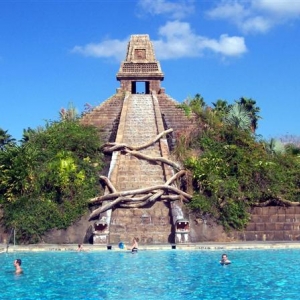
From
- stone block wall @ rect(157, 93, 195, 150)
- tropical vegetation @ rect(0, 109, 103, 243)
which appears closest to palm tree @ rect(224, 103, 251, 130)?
stone block wall @ rect(157, 93, 195, 150)

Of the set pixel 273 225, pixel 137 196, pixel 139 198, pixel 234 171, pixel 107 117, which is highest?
pixel 107 117

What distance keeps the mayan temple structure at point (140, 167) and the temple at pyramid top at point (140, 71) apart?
5 centimetres

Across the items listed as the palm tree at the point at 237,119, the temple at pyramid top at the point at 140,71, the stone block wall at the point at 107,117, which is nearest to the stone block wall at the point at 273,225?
the palm tree at the point at 237,119

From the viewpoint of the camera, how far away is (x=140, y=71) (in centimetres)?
3130

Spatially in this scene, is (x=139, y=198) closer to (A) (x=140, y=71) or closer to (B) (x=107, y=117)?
(B) (x=107, y=117)

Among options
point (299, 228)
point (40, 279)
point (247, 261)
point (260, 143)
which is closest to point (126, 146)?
point (260, 143)


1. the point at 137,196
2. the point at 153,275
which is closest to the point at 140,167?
the point at 137,196

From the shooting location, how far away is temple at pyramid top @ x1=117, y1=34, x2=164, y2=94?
1219 inches

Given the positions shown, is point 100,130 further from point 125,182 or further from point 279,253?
point 279,253

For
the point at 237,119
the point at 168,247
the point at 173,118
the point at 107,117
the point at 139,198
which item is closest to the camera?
the point at 168,247

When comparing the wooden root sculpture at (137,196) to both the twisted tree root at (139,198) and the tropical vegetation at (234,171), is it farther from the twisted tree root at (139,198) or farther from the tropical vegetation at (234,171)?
the tropical vegetation at (234,171)

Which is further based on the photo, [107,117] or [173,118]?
[107,117]

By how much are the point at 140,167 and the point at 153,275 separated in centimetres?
989

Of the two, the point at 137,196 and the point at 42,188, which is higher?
the point at 42,188
